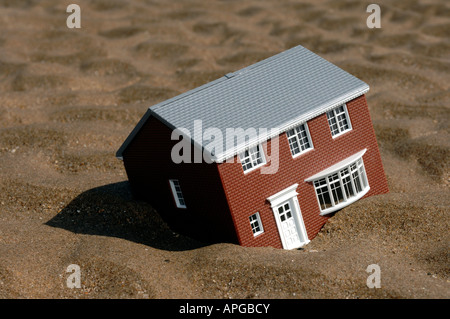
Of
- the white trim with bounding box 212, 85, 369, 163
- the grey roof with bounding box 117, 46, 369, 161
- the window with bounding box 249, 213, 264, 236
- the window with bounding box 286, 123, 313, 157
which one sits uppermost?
the grey roof with bounding box 117, 46, 369, 161

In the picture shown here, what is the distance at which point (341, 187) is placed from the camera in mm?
22922

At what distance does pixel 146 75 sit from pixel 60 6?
14.2m

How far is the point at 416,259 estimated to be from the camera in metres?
20.5

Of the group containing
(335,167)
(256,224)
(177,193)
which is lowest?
(256,224)

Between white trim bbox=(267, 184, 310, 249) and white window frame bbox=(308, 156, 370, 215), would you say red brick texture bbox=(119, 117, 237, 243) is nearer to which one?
white trim bbox=(267, 184, 310, 249)

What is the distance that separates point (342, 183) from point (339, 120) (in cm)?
255

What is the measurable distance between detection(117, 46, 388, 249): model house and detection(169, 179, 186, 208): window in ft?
0.14

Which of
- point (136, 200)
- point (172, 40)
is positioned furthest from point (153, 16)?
point (136, 200)

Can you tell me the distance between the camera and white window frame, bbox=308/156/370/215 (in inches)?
890

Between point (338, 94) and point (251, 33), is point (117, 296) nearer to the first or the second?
point (338, 94)
